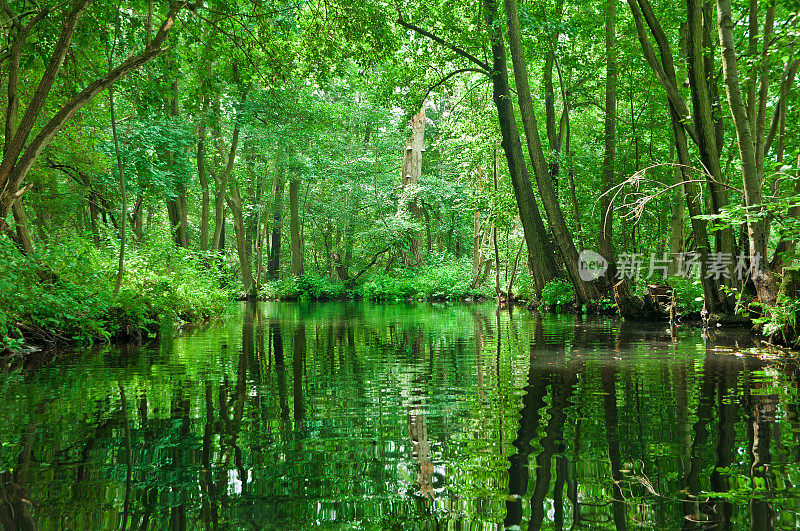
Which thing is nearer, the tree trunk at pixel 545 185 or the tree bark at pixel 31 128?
the tree bark at pixel 31 128

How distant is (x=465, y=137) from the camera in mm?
22547

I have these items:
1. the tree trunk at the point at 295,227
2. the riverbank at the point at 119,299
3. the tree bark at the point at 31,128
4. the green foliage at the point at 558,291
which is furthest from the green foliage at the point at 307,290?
the tree bark at the point at 31,128

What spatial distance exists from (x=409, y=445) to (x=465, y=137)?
20.1 metres

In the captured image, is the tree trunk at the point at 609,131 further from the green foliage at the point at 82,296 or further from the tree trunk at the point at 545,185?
the green foliage at the point at 82,296

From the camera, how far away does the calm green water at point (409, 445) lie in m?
2.39

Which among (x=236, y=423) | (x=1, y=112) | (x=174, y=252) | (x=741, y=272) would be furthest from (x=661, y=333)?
(x=1, y=112)

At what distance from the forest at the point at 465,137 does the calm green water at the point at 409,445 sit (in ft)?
9.30

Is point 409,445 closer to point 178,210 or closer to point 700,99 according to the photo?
point 700,99

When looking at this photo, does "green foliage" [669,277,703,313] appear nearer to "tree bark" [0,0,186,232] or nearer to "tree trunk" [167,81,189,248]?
"tree bark" [0,0,186,232]

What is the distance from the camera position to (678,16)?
12.7 metres

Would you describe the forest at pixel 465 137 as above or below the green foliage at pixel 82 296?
above

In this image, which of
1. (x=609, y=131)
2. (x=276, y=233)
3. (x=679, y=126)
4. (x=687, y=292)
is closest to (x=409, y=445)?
(x=679, y=126)

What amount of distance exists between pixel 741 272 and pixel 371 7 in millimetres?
8682

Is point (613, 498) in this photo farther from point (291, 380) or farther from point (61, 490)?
point (291, 380)
